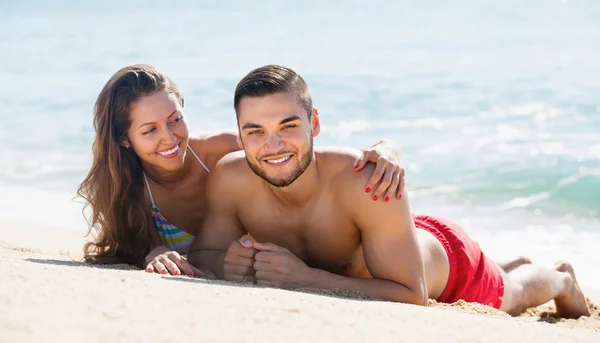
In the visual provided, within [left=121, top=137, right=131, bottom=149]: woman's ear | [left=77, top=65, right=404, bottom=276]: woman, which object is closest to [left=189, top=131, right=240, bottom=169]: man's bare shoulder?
[left=77, top=65, right=404, bottom=276]: woman

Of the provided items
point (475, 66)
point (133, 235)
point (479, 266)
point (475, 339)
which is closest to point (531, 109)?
point (475, 66)

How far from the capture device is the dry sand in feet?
8.63

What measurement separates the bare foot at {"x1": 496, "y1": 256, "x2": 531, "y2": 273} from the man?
777 millimetres

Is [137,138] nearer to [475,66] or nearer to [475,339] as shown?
[475,339]

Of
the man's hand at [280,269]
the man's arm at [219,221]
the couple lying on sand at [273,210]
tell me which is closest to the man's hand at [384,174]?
the couple lying on sand at [273,210]

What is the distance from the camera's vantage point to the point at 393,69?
16.7 meters

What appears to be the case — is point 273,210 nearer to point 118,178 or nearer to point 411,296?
point 411,296

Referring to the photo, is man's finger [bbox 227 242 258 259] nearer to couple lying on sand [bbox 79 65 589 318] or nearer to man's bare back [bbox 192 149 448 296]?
couple lying on sand [bbox 79 65 589 318]

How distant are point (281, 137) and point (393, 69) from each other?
512 inches

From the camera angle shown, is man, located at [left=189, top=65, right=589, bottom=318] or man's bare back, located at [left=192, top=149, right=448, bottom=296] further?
man's bare back, located at [left=192, top=149, right=448, bottom=296]

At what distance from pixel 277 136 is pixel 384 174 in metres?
0.54

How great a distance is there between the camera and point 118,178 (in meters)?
4.84

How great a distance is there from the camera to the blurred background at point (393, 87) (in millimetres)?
8883

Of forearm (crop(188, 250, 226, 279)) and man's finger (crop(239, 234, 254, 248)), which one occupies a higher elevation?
man's finger (crop(239, 234, 254, 248))
